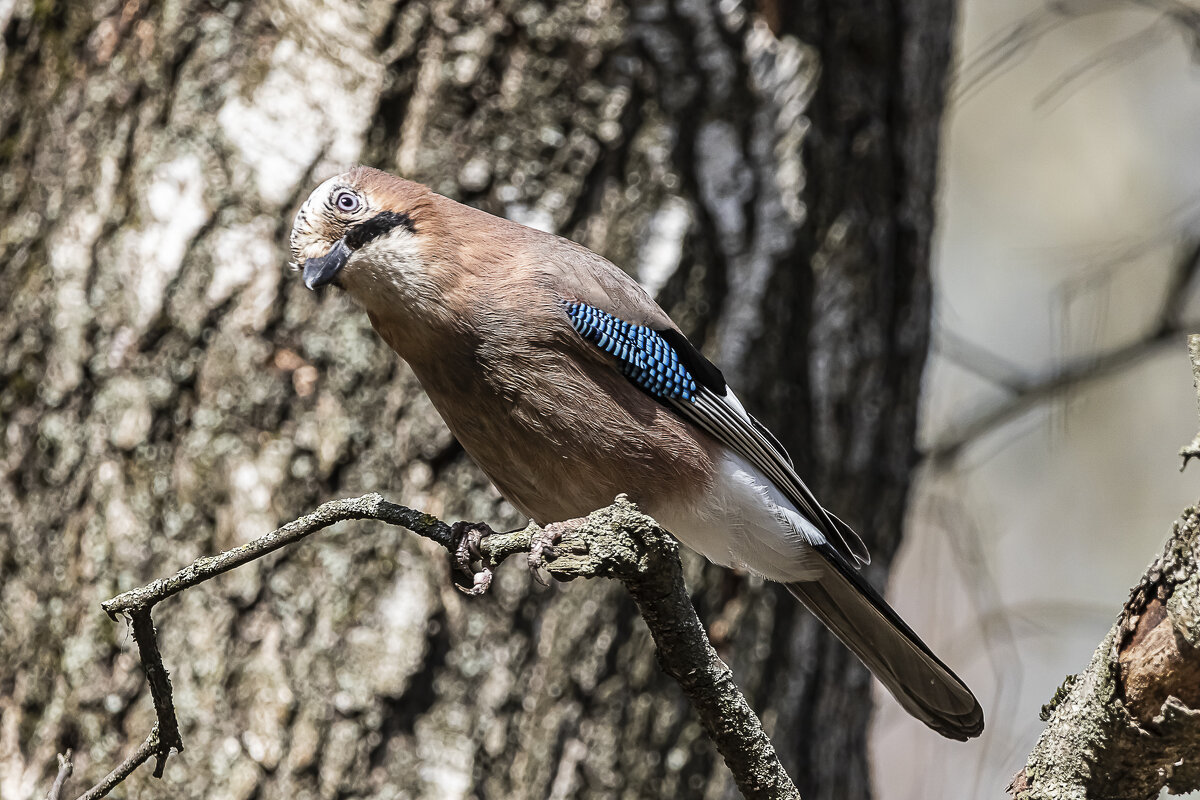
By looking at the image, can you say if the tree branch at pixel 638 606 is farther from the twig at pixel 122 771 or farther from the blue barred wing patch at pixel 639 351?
the blue barred wing patch at pixel 639 351

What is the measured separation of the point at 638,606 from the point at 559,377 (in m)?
1.23

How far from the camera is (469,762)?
405 cm

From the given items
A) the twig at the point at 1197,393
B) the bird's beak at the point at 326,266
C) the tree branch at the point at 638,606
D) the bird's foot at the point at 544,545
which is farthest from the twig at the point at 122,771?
the twig at the point at 1197,393

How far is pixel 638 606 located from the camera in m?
2.39

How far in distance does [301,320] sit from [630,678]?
1.70 m

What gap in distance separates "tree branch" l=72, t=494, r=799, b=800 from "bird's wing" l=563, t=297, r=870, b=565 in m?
1.23

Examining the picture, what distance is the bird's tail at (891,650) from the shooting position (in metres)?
3.46

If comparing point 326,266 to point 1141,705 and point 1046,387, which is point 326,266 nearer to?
point 1141,705

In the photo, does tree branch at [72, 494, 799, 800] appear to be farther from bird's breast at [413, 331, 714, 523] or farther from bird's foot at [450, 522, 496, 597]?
bird's breast at [413, 331, 714, 523]

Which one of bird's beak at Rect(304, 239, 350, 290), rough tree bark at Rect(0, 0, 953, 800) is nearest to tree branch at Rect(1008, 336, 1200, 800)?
rough tree bark at Rect(0, 0, 953, 800)

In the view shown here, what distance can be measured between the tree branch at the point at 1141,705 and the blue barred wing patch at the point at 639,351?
158cm

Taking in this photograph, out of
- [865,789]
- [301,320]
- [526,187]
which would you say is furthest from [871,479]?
[301,320]

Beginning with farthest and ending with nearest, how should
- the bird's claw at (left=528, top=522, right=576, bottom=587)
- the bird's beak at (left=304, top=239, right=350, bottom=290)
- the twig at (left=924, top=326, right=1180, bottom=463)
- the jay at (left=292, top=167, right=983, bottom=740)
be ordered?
the twig at (left=924, top=326, right=1180, bottom=463), the jay at (left=292, top=167, right=983, bottom=740), the bird's beak at (left=304, top=239, right=350, bottom=290), the bird's claw at (left=528, top=522, right=576, bottom=587)

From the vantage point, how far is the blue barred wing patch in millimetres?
3609
